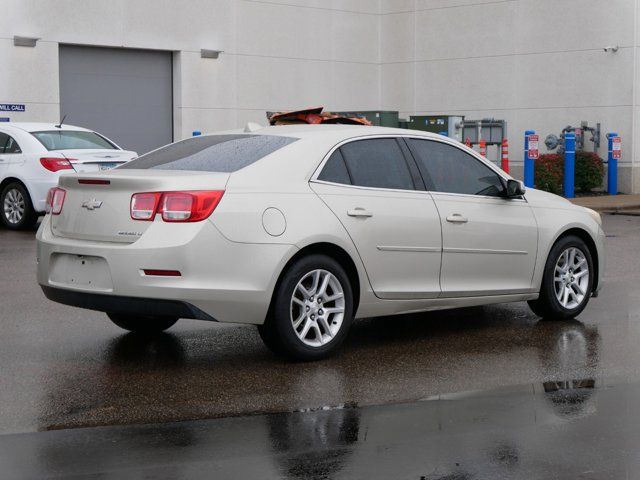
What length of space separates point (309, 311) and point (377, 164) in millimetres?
1295

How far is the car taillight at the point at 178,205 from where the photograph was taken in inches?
283

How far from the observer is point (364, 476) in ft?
16.5

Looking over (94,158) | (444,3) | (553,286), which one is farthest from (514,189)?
(444,3)

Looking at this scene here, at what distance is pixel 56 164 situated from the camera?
16953mm

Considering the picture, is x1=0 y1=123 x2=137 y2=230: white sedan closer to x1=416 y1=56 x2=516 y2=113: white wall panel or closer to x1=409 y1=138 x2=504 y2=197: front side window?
x1=409 y1=138 x2=504 y2=197: front side window

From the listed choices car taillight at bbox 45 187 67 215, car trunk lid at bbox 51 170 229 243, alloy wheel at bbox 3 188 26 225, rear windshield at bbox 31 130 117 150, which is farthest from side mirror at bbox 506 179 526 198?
alloy wheel at bbox 3 188 26 225

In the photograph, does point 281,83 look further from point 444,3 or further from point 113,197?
point 113,197

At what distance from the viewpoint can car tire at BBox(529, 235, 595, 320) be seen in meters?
9.29

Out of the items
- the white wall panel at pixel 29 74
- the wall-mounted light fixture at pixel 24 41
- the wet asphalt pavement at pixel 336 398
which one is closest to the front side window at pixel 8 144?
the white wall panel at pixel 29 74

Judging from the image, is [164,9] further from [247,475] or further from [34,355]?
[247,475]

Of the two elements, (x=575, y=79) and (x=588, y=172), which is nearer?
(x=588, y=172)

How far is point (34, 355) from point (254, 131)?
83.9 inches

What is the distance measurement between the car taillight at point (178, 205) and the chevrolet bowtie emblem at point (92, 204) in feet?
1.01

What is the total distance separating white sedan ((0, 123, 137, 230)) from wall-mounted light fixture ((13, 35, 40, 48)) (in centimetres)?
733
